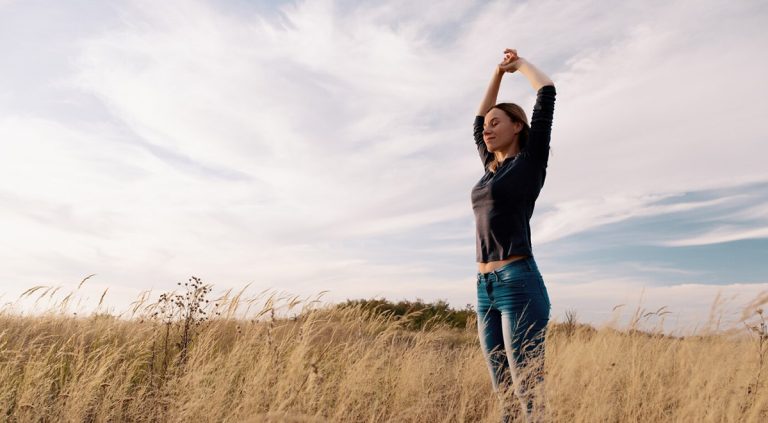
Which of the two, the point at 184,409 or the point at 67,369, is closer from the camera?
the point at 184,409

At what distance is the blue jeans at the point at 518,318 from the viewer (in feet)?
10.00

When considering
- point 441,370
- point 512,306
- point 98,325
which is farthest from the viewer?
point 98,325

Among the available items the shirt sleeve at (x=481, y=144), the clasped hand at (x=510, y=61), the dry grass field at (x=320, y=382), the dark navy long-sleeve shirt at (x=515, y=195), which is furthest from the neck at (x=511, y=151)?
the dry grass field at (x=320, y=382)

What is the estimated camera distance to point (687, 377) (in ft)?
18.2

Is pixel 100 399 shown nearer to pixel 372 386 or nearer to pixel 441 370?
pixel 372 386

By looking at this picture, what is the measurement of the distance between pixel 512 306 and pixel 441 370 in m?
3.43

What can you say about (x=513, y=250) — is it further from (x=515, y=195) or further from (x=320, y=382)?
(x=320, y=382)

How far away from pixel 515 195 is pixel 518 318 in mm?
730

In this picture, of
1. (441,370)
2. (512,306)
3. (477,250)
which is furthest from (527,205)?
(441,370)

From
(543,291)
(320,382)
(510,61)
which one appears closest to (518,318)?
(543,291)

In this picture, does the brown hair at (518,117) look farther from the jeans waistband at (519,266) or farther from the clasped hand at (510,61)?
the jeans waistband at (519,266)

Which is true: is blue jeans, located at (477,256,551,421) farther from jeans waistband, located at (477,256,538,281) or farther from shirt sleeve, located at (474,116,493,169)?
shirt sleeve, located at (474,116,493,169)

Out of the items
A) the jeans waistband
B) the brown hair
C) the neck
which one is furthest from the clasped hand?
the jeans waistband

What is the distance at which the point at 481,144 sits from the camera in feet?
13.7
